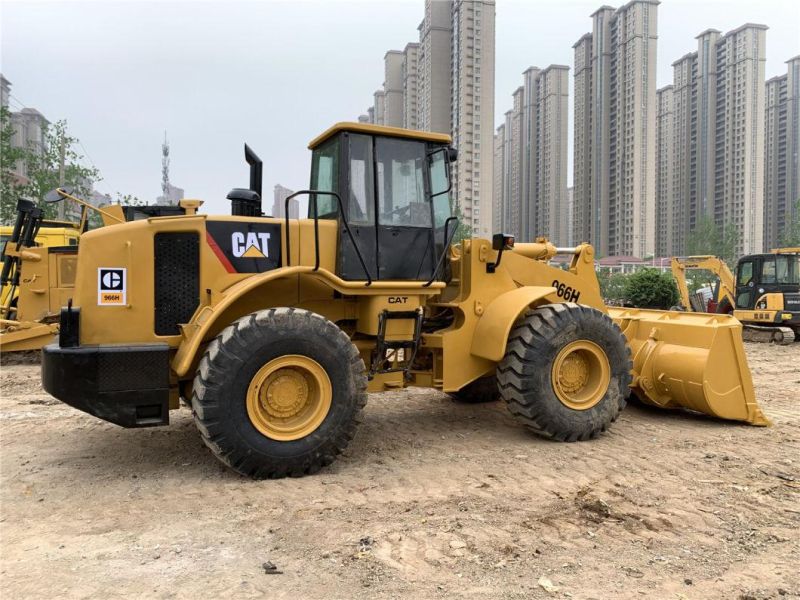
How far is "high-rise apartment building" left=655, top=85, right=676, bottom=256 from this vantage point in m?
49.7

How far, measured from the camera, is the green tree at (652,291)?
21.7 metres

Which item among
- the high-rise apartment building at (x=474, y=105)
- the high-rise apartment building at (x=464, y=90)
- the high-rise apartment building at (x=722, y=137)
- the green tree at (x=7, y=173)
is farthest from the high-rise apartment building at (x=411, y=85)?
the green tree at (x=7, y=173)

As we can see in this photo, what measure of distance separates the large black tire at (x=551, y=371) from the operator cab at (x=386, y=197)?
103 centimetres

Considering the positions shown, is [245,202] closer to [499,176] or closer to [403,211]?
[403,211]

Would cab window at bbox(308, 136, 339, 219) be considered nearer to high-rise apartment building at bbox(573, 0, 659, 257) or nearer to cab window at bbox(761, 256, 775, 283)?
cab window at bbox(761, 256, 775, 283)

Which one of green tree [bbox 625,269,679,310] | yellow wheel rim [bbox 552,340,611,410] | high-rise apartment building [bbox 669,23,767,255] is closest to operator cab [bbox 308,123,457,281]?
yellow wheel rim [bbox 552,340,611,410]

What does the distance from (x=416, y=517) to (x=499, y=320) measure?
7.30ft

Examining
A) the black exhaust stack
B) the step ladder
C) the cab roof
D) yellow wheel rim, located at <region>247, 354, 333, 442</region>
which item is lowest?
yellow wheel rim, located at <region>247, 354, 333, 442</region>

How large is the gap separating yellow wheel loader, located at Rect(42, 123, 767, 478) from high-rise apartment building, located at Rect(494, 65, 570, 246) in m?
45.2

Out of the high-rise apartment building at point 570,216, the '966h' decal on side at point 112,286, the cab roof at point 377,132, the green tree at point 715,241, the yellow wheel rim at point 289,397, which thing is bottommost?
the yellow wheel rim at point 289,397

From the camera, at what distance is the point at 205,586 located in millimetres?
2906

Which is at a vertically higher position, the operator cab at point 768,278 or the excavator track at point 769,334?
the operator cab at point 768,278

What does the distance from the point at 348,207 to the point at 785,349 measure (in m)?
13.1

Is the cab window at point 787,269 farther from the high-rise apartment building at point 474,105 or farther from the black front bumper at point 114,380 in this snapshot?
the high-rise apartment building at point 474,105
